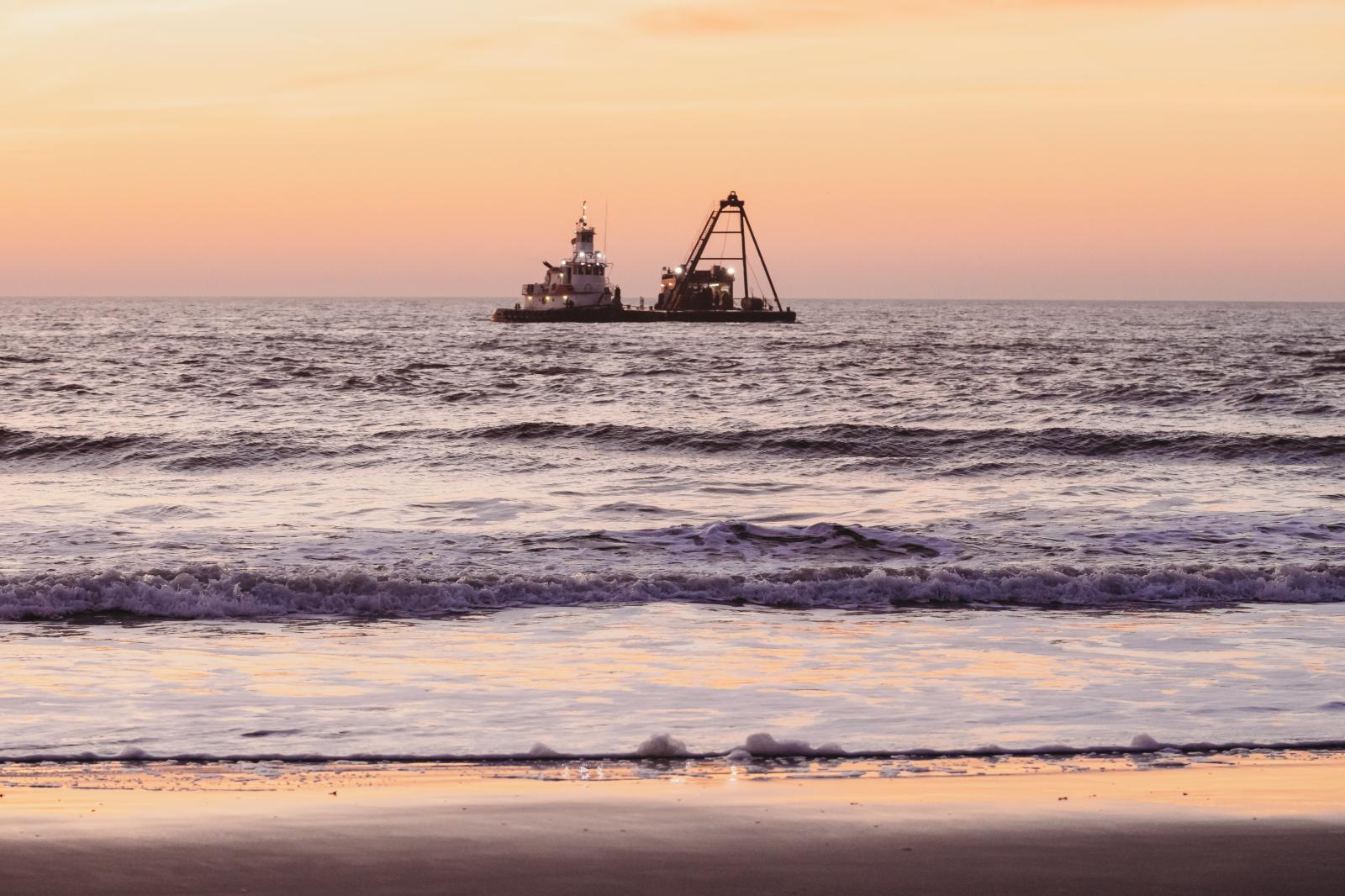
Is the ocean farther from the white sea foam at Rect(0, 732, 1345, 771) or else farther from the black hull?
the black hull

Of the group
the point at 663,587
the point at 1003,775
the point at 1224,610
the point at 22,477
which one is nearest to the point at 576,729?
the point at 1003,775

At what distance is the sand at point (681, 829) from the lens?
499 centimetres

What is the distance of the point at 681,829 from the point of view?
18.4ft

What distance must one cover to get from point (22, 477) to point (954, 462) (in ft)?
51.8

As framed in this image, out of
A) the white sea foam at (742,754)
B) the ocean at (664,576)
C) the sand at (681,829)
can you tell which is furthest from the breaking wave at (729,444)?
the sand at (681,829)

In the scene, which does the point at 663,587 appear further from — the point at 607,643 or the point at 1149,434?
the point at 1149,434

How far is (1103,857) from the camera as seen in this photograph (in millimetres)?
5270

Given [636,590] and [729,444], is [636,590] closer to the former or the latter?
[636,590]

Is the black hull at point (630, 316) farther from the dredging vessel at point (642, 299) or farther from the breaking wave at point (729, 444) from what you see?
the breaking wave at point (729, 444)

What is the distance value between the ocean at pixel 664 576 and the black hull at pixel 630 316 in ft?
232

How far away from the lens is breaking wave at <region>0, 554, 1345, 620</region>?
1172 centimetres

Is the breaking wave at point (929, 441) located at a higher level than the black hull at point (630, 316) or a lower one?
lower

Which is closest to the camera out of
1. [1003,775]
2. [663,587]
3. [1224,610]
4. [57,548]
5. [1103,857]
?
[1103,857]

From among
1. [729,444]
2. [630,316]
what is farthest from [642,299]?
[729,444]
